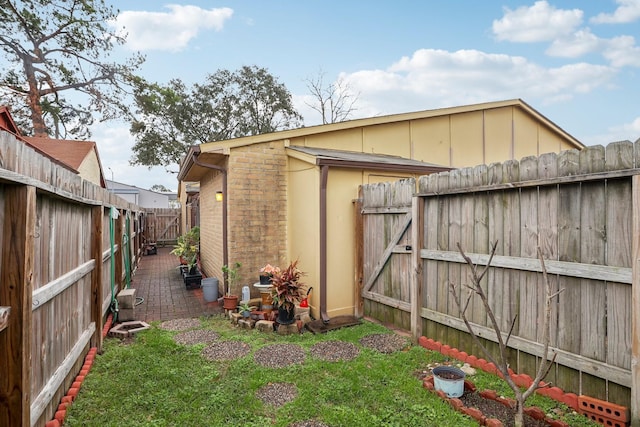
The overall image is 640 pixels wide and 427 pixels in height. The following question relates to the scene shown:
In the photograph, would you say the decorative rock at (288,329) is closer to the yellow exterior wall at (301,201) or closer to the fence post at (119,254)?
the yellow exterior wall at (301,201)

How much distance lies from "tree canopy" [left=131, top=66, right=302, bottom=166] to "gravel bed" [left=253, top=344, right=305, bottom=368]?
21.4 metres

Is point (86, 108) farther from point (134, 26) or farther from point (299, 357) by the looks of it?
point (299, 357)

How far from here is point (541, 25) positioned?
355 inches

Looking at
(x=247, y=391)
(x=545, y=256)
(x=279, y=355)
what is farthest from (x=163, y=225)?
(x=545, y=256)

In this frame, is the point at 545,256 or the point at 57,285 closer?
the point at 57,285

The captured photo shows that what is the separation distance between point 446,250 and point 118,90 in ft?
58.7

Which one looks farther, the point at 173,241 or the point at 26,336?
the point at 173,241

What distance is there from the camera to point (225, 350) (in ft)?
14.9

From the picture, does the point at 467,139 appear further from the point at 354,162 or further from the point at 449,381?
the point at 449,381

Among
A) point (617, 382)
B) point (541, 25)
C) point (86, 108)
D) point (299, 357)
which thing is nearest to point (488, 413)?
point (617, 382)

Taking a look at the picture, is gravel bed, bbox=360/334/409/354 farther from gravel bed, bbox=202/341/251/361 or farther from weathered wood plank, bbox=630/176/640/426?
weathered wood plank, bbox=630/176/640/426

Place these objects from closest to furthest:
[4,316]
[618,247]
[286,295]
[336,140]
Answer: [4,316] → [618,247] → [286,295] → [336,140]

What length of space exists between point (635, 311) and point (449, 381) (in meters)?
1.55

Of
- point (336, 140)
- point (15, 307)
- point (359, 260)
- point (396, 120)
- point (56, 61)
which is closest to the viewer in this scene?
point (15, 307)
